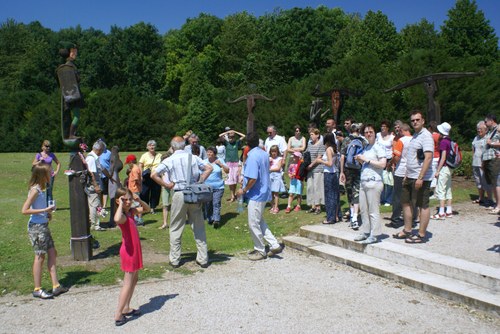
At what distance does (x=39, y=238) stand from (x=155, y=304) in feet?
5.54

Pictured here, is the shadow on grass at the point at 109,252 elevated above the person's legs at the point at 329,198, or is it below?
below

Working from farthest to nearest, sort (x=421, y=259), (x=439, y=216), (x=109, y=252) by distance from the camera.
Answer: (x=439, y=216) < (x=109, y=252) < (x=421, y=259)

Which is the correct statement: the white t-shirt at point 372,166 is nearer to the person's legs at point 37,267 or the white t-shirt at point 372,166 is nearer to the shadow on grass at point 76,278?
the shadow on grass at point 76,278

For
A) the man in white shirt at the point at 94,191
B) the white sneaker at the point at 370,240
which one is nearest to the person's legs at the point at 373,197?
the white sneaker at the point at 370,240

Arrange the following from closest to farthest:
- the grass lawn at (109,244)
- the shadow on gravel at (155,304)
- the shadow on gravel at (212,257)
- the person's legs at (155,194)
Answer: the shadow on gravel at (155,304) < the grass lawn at (109,244) < the shadow on gravel at (212,257) < the person's legs at (155,194)

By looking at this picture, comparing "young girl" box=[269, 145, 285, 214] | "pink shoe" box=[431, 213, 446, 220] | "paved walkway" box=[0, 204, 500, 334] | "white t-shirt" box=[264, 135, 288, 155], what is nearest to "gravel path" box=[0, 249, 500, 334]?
"paved walkway" box=[0, 204, 500, 334]

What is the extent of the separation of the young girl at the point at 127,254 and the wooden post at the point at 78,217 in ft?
8.10

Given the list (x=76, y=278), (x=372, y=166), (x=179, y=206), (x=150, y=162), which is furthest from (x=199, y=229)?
(x=150, y=162)

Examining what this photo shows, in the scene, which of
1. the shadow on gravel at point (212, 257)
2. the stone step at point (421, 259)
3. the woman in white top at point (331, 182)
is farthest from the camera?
the woman in white top at point (331, 182)

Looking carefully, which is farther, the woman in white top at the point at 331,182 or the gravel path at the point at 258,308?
the woman in white top at the point at 331,182

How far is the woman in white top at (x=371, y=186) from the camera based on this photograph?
7.32 meters

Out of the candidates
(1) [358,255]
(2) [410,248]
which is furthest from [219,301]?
(2) [410,248]

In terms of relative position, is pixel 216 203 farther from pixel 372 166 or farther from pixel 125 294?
pixel 125 294

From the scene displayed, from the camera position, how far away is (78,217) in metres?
7.52
